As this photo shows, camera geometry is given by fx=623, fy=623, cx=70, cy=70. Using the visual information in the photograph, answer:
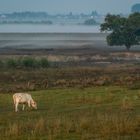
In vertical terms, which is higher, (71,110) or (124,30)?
(71,110)

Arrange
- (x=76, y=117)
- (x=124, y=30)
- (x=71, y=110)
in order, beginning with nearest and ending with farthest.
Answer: (x=76, y=117) → (x=71, y=110) → (x=124, y=30)

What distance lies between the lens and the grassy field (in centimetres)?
2203

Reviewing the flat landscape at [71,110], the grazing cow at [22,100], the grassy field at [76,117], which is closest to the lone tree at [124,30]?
the flat landscape at [71,110]

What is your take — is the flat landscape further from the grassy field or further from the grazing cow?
the grazing cow

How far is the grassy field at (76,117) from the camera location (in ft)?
72.3

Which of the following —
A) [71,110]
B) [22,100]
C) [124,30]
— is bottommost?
[124,30]

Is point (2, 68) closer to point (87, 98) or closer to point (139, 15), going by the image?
point (87, 98)

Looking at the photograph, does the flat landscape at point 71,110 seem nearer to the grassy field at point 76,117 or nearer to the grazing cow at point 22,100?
the grassy field at point 76,117

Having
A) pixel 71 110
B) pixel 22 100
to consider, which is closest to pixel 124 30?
pixel 22 100

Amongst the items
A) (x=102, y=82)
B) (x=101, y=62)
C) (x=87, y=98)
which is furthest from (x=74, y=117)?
(x=101, y=62)

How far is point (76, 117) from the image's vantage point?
89.3ft

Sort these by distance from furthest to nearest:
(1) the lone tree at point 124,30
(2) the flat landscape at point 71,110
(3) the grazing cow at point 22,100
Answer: (1) the lone tree at point 124,30
(3) the grazing cow at point 22,100
(2) the flat landscape at point 71,110

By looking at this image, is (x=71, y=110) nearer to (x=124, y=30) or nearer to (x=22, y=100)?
(x=22, y=100)

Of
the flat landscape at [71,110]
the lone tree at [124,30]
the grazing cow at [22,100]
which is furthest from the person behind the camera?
the lone tree at [124,30]
